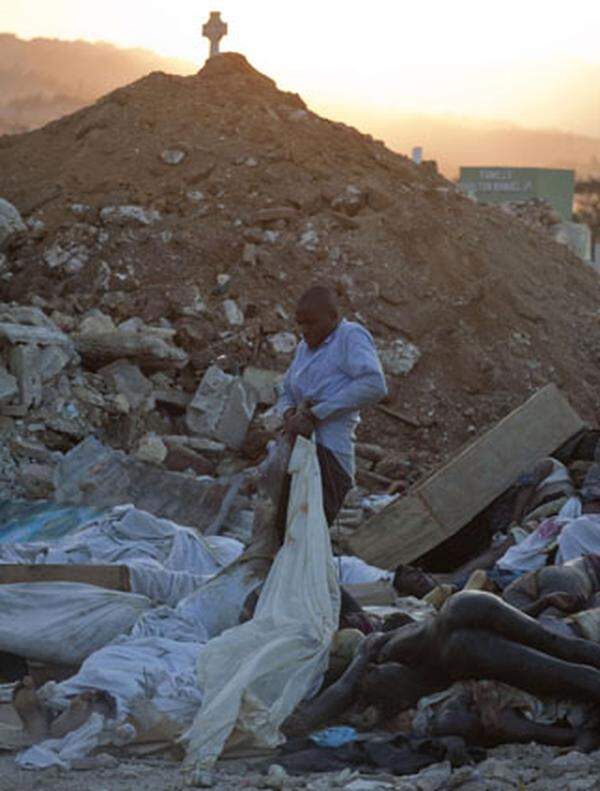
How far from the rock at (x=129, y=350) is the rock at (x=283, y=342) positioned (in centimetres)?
83

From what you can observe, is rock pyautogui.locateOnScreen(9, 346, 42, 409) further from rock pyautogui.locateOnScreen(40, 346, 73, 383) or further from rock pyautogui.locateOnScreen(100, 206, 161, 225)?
rock pyautogui.locateOnScreen(100, 206, 161, 225)

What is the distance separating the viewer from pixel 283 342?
12.5m

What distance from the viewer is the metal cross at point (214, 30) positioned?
61.8ft

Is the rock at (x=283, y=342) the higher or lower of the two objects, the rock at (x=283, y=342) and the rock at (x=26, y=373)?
the higher

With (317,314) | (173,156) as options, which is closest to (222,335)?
(173,156)

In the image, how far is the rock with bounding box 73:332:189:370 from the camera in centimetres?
1169

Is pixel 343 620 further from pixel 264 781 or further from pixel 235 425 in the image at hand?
pixel 235 425

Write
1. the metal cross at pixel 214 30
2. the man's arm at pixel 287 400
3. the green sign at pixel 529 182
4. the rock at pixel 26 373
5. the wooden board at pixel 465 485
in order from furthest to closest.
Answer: the green sign at pixel 529 182
the metal cross at pixel 214 30
the rock at pixel 26 373
the wooden board at pixel 465 485
the man's arm at pixel 287 400

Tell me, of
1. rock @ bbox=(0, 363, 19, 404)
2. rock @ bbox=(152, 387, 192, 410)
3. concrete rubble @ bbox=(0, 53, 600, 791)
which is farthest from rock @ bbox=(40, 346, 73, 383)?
rock @ bbox=(152, 387, 192, 410)

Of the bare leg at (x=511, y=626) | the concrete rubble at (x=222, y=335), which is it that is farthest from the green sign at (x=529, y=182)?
the bare leg at (x=511, y=626)

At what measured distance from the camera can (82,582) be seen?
6832 millimetres

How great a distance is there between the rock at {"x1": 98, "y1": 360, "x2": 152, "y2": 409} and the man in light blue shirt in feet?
17.4

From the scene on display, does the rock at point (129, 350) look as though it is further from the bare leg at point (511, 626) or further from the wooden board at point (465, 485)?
the bare leg at point (511, 626)

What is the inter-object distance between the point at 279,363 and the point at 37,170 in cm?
556
